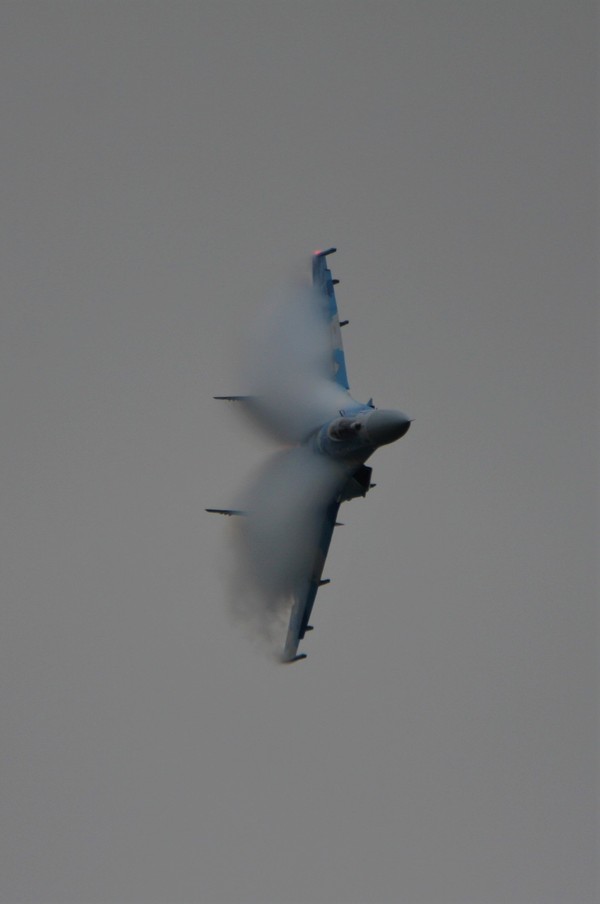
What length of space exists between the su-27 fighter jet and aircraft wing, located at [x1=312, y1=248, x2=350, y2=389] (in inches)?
1.4

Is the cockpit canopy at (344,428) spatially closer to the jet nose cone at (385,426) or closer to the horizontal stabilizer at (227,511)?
the jet nose cone at (385,426)

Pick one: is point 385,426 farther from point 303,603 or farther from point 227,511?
point 303,603

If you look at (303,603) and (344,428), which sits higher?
(344,428)

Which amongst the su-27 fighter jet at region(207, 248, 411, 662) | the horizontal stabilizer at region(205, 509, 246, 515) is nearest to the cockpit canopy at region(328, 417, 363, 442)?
the su-27 fighter jet at region(207, 248, 411, 662)

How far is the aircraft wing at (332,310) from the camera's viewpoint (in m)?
65.2

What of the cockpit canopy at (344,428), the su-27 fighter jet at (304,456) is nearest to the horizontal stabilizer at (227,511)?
the su-27 fighter jet at (304,456)

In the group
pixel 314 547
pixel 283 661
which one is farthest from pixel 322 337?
pixel 283 661

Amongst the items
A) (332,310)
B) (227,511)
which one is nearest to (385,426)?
(227,511)

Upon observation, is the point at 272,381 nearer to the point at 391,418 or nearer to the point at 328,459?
the point at 328,459

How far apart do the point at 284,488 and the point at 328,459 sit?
2.62 m

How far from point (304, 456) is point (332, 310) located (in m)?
6.84

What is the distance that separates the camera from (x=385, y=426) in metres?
57.5

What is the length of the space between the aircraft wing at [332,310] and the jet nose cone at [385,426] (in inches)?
263

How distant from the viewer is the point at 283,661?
66.4 metres
